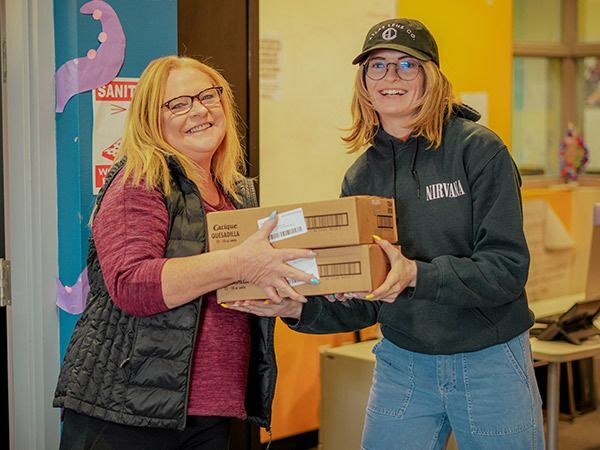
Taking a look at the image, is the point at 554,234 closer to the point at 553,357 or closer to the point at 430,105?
the point at 553,357

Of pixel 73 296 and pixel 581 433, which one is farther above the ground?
pixel 73 296

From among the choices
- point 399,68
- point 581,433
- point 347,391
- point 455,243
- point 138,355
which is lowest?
point 581,433

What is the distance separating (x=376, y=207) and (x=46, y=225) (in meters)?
1.02

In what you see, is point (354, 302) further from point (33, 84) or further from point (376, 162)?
point (33, 84)

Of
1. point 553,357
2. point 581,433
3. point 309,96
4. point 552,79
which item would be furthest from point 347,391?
point 552,79

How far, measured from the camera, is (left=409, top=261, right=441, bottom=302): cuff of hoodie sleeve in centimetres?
201

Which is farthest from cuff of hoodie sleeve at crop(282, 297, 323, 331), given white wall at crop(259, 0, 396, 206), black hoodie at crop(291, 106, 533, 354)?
white wall at crop(259, 0, 396, 206)

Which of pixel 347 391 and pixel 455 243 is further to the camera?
pixel 347 391

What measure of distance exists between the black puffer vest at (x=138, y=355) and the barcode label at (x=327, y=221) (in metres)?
0.28

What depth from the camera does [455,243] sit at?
211 centimetres

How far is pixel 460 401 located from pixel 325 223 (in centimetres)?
56

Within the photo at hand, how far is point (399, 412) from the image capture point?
7.16 ft

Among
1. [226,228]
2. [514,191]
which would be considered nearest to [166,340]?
[226,228]

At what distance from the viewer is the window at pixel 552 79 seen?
6.63m
